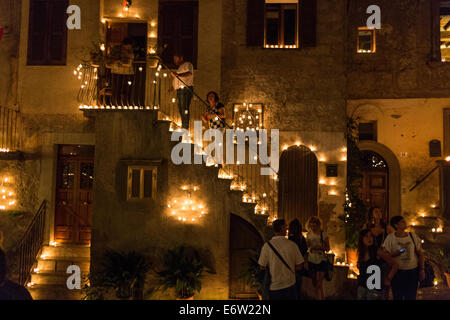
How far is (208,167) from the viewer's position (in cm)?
899

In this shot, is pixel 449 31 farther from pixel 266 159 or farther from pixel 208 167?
pixel 208 167

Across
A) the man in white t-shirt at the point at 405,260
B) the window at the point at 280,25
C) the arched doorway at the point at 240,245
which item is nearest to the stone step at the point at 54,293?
the arched doorway at the point at 240,245

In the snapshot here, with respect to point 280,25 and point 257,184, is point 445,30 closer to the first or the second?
point 280,25

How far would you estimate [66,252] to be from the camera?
32.1ft

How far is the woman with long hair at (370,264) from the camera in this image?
20.6 ft

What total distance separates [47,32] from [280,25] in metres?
6.40

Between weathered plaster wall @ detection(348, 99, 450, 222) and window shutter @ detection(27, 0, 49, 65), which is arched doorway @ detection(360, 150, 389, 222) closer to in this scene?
weathered plaster wall @ detection(348, 99, 450, 222)

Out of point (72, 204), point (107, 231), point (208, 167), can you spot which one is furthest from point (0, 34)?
point (208, 167)

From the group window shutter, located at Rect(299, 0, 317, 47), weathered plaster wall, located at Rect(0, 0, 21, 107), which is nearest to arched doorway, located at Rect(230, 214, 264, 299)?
window shutter, located at Rect(299, 0, 317, 47)

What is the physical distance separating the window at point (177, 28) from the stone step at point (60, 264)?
5.59 meters

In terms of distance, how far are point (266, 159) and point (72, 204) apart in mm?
5242

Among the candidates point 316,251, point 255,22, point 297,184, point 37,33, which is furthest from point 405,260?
point 37,33

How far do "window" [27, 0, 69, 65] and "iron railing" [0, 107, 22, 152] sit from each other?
1.47 metres

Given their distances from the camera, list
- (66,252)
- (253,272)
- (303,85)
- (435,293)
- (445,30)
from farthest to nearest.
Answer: (445,30) → (303,85) → (66,252) → (435,293) → (253,272)
